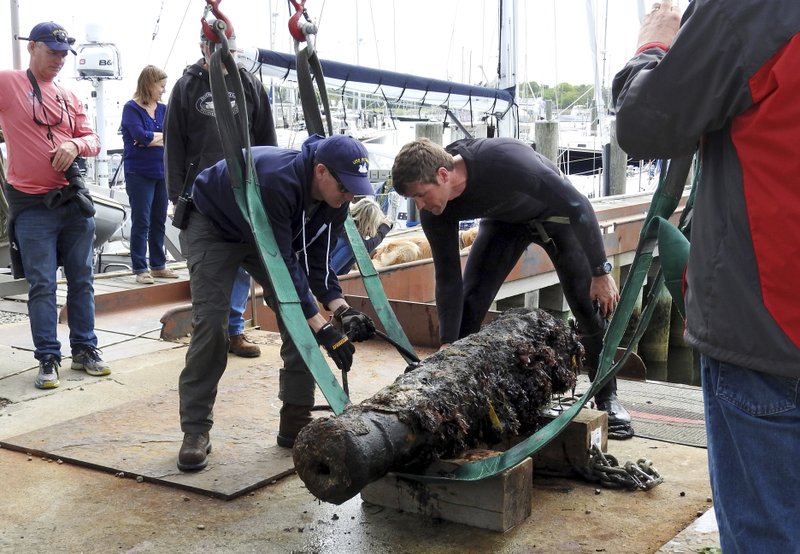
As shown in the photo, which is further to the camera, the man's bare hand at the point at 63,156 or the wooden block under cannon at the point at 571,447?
the man's bare hand at the point at 63,156

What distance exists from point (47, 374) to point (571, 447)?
3430 mm

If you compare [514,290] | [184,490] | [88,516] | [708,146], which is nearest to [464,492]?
[184,490]

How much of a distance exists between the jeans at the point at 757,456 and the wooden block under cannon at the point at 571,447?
2.12 metres

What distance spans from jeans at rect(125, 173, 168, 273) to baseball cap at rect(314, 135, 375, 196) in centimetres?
469

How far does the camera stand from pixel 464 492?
12.8 feet

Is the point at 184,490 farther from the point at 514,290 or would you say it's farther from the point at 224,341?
the point at 514,290

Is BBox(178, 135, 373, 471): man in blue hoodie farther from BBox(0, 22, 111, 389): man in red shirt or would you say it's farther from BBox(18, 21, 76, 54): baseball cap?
BBox(18, 21, 76, 54): baseball cap

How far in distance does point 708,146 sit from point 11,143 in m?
5.06

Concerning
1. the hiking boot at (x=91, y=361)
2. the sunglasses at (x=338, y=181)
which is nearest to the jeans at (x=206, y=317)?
the sunglasses at (x=338, y=181)

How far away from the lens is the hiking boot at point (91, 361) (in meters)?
6.34

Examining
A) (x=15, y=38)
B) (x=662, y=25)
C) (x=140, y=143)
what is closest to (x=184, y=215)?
(x=662, y=25)

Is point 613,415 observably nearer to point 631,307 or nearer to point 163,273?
point 631,307

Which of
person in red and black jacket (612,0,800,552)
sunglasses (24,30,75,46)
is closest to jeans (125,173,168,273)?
sunglasses (24,30,75,46)

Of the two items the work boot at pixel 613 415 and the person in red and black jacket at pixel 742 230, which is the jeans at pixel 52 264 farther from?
the person in red and black jacket at pixel 742 230
